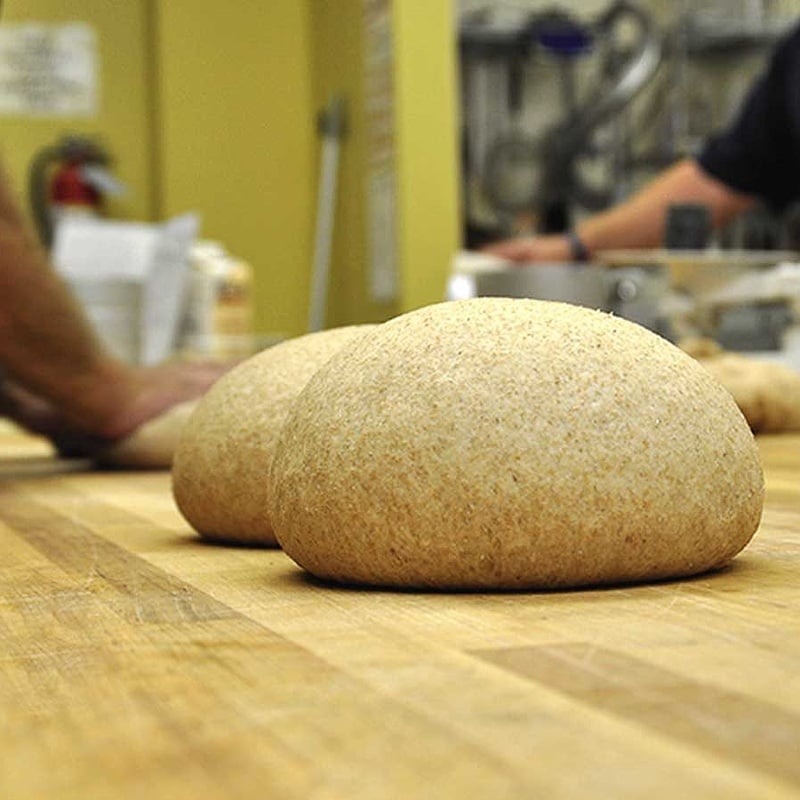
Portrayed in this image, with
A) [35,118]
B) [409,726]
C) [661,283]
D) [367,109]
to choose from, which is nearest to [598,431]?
[409,726]

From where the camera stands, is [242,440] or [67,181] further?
[67,181]

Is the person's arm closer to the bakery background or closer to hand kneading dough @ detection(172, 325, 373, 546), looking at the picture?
the bakery background

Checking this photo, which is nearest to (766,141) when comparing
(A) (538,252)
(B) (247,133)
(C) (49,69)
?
(A) (538,252)

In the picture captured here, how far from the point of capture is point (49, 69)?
6.27m

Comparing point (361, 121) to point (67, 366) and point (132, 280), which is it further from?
point (67, 366)

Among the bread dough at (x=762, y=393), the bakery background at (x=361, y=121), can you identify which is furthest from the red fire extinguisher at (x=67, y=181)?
the bread dough at (x=762, y=393)

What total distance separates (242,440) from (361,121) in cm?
486

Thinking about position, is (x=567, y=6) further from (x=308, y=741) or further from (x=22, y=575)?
(x=308, y=741)

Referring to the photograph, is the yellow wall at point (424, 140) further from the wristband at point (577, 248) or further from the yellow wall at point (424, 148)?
the wristband at point (577, 248)

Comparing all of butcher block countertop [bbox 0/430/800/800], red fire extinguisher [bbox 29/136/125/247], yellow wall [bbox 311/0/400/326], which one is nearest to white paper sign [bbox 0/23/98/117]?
red fire extinguisher [bbox 29/136/125/247]

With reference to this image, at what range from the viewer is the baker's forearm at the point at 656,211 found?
3.95m

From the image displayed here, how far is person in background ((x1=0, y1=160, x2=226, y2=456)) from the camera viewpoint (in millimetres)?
1927

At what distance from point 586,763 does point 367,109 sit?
5429 millimetres

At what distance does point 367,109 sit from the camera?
5797mm
